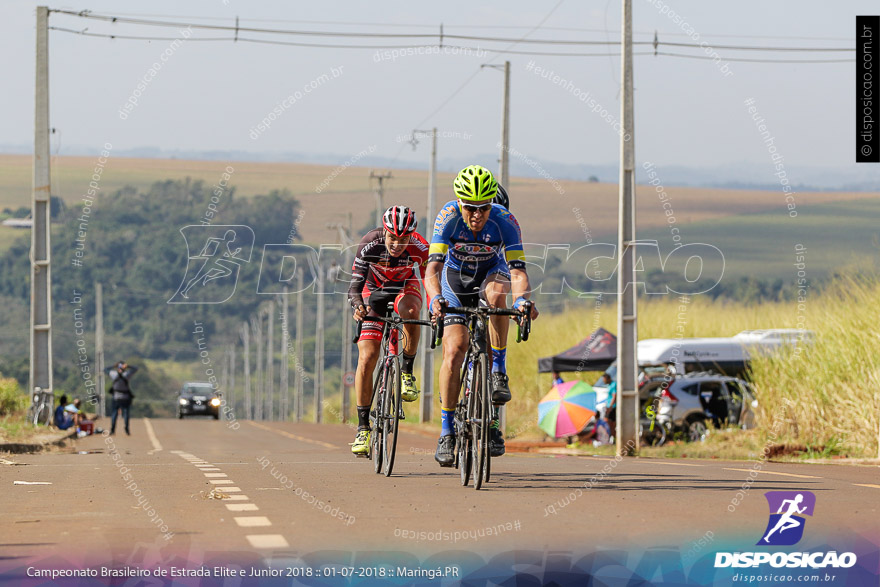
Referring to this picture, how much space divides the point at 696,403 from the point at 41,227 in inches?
592

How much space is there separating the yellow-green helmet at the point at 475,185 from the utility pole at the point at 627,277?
11.1 m

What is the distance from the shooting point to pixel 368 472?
45.4 feet

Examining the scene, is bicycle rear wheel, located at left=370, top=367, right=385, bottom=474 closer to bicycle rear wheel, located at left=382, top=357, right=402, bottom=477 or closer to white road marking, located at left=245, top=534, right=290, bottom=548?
bicycle rear wheel, located at left=382, top=357, right=402, bottom=477

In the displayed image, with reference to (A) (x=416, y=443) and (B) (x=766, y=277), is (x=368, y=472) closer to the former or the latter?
(A) (x=416, y=443)

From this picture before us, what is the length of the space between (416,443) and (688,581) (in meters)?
23.8

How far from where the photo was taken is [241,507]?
10258 millimetres

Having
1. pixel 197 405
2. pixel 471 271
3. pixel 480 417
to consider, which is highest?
pixel 471 271

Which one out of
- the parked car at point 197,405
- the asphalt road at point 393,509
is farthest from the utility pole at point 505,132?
the parked car at point 197,405

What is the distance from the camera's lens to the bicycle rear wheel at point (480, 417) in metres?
11.0

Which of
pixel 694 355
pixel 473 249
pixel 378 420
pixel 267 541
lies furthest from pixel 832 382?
pixel 694 355

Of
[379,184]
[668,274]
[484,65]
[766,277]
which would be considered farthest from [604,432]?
[668,274]

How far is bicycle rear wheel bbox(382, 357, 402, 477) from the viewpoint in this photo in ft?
42.2

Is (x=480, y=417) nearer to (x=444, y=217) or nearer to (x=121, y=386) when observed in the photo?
(x=444, y=217)

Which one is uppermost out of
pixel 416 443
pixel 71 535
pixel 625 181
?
pixel 625 181
